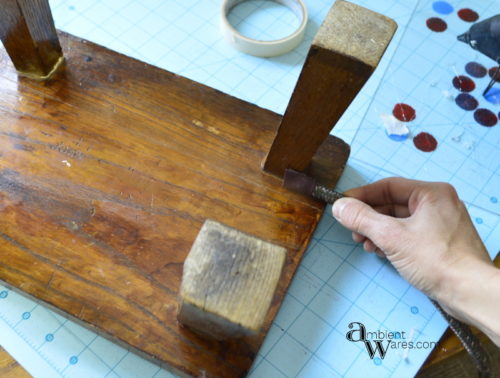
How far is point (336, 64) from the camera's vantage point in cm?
80

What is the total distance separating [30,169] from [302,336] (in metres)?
0.72

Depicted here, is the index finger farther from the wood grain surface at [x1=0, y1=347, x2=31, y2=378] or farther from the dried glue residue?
the wood grain surface at [x1=0, y1=347, x2=31, y2=378]

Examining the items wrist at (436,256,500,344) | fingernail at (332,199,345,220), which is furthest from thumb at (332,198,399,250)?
wrist at (436,256,500,344)

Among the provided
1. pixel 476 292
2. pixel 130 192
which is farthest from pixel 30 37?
pixel 476 292

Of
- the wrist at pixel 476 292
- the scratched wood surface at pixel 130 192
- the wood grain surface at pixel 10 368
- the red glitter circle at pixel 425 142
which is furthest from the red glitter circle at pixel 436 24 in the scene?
the wood grain surface at pixel 10 368

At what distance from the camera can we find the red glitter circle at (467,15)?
160cm

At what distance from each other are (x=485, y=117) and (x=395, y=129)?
30 centimetres

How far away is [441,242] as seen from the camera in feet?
2.92

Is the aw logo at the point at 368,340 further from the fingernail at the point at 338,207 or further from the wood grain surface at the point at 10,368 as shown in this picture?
the wood grain surface at the point at 10,368

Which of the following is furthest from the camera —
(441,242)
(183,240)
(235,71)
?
(235,71)

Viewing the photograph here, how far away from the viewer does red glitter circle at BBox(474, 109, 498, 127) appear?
140 cm

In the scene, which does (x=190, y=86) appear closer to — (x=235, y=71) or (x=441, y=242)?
(x=235, y=71)

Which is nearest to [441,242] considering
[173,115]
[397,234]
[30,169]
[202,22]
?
[397,234]

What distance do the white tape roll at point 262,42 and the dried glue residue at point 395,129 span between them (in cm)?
36
